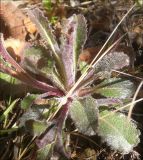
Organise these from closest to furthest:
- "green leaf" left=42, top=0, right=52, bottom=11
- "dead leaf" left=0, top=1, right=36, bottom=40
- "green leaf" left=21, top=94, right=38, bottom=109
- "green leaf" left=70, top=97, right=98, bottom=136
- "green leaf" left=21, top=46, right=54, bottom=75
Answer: "green leaf" left=70, top=97, right=98, bottom=136, "green leaf" left=21, top=94, right=38, bottom=109, "green leaf" left=21, top=46, right=54, bottom=75, "dead leaf" left=0, top=1, right=36, bottom=40, "green leaf" left=42, top=0, right=52, bottom=11

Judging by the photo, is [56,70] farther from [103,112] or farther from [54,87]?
[103,112]

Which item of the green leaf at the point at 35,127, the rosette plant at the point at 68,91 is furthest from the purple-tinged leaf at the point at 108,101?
the green leaf at the point at 35,127

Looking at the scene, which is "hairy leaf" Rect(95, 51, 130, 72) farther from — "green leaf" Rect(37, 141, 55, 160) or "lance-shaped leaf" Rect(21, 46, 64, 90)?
"green leaf" Rect(37, 141, 55, 160)

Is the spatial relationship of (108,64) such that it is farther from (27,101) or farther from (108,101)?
(27,101)

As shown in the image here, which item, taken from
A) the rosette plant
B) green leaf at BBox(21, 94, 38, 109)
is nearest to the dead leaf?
the rosette plant

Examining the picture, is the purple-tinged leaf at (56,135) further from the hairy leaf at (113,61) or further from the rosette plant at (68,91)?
the hairy leaf at (113,61)

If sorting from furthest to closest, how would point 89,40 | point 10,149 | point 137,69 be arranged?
point 89,40
point 137,69
point 10,149

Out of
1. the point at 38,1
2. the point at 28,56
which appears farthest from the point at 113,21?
the point at 28,56
